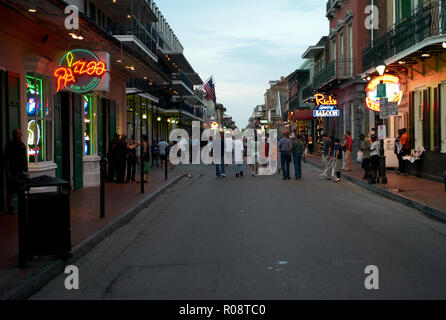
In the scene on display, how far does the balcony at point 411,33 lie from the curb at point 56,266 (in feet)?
35.3

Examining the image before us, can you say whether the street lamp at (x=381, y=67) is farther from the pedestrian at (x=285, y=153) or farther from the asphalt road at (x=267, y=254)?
the asphalt road at (x=267, y=254)

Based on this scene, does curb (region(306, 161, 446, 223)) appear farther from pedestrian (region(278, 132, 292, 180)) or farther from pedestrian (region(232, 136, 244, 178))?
pedestrian (region(232, 136, 244, 178))

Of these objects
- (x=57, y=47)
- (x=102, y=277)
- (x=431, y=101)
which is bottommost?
(x=102, y=277)

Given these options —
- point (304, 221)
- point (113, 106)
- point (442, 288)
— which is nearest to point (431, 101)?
point (304, 221)

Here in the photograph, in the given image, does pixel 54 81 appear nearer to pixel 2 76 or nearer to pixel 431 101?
pixel 2 76

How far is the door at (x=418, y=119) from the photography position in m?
19.4

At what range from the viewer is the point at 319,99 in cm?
3247

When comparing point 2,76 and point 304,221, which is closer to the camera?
point 304,221

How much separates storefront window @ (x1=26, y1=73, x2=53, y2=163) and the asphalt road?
3.22m

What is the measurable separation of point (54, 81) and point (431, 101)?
41.0ft

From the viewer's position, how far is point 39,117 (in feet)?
42.9

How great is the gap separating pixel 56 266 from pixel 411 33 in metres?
15.3

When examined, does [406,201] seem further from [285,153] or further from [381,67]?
[285,153]
